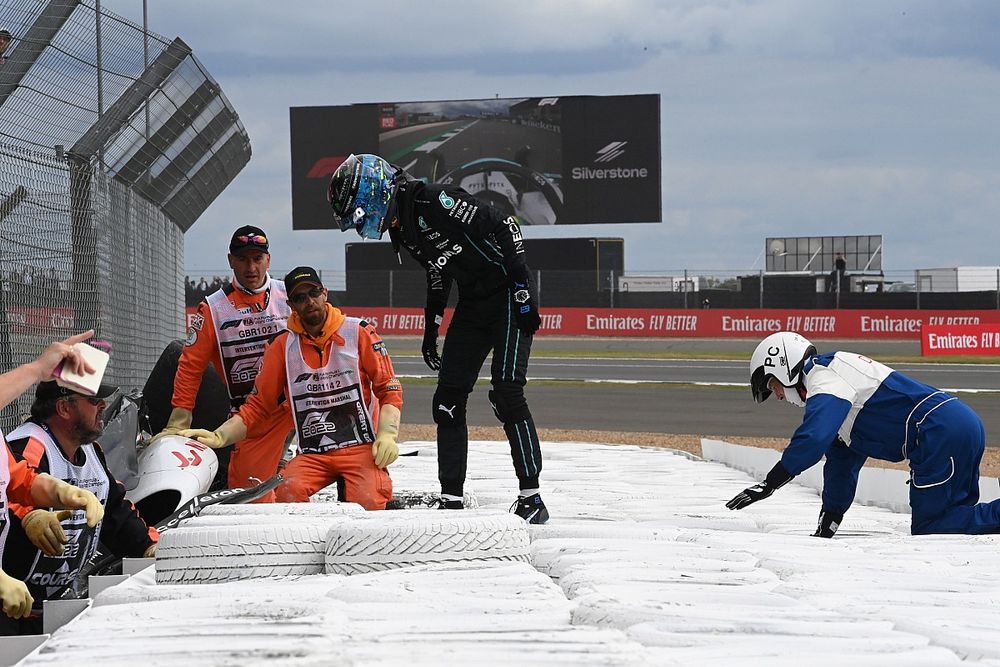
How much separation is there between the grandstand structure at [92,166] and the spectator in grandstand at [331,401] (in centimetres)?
127

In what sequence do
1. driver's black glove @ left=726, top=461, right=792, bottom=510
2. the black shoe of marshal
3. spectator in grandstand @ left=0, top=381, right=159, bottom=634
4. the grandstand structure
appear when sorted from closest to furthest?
1. spectator in grandstand @ left=0, top=381, right=159, bottom=634
2. driver's black glove @ left=726, top=461, right=792, bottom=510
3. the black shoe of marshal
4. the grandstand structure

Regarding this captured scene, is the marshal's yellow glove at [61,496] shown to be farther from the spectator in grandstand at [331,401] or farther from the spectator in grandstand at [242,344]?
the spectator in grandstand at [242,344]

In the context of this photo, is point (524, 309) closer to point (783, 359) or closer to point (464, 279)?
point (464, 279)

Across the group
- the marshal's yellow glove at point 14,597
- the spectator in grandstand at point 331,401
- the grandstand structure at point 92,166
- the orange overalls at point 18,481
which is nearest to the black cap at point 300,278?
the spectator in grandstand at point 331,401

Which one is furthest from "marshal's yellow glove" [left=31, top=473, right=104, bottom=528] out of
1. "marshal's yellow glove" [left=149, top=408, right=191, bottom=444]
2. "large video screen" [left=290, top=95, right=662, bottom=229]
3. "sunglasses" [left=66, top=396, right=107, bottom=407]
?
"large video screen" [left=290, top=95, right=662, bottom=229]

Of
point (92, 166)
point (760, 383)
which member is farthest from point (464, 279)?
point (92, 166)

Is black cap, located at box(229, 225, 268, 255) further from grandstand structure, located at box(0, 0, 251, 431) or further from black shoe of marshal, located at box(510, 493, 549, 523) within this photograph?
black shoe of marshal, located at box(510, 493, 549, 523)

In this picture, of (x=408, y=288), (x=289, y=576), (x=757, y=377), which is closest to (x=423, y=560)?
(x=289, y=576)

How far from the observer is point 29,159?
6.40 meters

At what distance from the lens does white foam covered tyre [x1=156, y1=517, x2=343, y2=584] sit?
157 inches

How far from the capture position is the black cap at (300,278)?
5984 millimetres

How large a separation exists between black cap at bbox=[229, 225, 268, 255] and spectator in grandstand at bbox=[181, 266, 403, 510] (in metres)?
0.65

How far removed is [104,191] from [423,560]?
15.6ft

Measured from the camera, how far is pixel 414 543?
Answer: 3.93 meters
